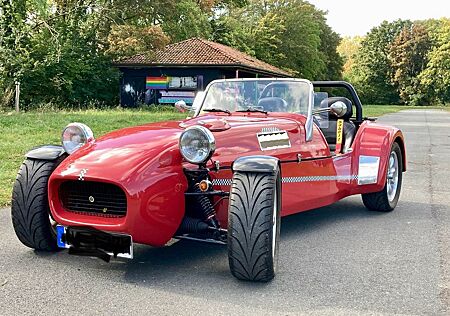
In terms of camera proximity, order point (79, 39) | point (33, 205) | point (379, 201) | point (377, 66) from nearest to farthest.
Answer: point (33, 205) → point (379, 201) → point (79, 39) → point (377, 66)

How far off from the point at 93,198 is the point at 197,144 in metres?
0.81

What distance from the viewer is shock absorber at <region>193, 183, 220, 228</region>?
4.08 meters

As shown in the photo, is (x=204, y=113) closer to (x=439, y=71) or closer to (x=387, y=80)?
(x=439, y=71)

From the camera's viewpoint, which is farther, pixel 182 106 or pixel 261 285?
pixel 182 106

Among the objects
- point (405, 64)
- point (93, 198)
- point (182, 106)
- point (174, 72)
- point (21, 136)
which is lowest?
point (21, 136)

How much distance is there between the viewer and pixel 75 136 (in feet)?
15.5

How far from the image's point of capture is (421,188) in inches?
331

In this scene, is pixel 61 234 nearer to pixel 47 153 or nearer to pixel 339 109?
pixel 47 153

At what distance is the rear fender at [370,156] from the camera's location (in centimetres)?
620

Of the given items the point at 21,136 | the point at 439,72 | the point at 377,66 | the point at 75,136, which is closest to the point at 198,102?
the point at 75,136

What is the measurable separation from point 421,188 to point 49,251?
5.80 metres

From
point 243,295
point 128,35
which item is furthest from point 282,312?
point 128,35

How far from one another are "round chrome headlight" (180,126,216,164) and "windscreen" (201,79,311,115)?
171 cm

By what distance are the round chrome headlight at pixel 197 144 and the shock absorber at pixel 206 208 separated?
0.75ft
